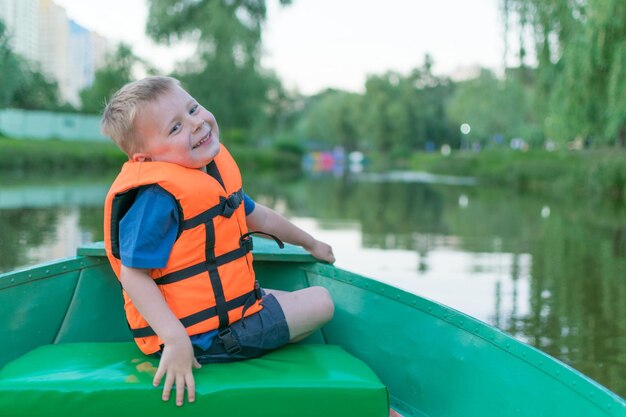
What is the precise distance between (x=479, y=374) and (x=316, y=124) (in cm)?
7450

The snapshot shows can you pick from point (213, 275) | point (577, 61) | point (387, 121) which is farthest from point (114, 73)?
point (213, 275)

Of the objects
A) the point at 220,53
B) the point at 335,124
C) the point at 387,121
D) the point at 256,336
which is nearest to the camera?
the point at 256,336

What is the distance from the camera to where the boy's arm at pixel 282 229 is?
2.41 m

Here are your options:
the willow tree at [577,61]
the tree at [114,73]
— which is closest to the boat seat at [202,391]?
the willow tree at [577,61]

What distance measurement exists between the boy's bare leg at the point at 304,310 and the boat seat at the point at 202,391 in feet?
0.60

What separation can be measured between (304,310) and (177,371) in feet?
1.56

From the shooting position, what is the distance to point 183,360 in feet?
5.77

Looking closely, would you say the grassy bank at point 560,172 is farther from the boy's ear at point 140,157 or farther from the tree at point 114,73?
the tree at point 114,73

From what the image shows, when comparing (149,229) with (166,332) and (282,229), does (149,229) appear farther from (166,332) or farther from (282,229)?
(282,229)

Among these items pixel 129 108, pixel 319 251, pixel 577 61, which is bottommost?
pixel 319 251

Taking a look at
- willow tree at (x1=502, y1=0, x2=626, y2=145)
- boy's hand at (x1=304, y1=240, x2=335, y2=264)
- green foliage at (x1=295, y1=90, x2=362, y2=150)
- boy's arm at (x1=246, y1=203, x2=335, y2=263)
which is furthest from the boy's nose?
green foliage at (x1=295, y1=90, x2=362, y2=150)

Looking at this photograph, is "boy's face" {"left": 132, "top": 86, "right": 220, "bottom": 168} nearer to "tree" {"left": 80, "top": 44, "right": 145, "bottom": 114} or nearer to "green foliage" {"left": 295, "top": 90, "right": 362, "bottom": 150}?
"tree" {"left": 80, "top": 44, "right": 145, "bottom": 114}

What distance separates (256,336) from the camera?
6.49 feet

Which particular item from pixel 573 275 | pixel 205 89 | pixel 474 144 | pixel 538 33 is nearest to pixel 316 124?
pixel 474 144
